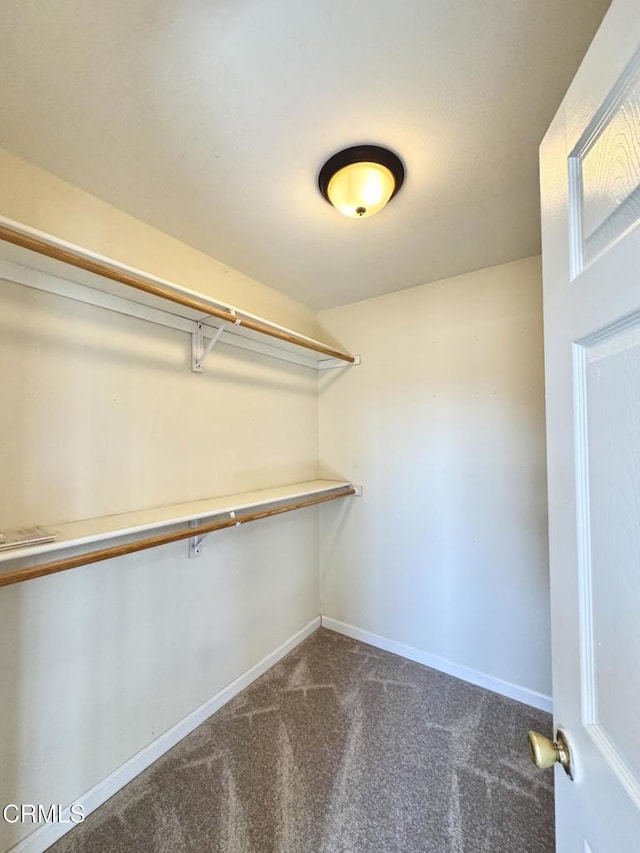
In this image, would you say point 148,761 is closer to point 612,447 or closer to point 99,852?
point 99,852

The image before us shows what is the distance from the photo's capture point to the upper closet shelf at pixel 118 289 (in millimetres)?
1024

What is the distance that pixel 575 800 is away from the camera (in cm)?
56

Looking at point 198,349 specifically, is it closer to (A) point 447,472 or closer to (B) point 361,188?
(B) point 361,188

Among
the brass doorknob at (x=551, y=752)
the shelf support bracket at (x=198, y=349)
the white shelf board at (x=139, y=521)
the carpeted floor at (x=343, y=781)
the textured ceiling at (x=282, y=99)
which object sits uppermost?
the textured ceiling at (x=282, y=99)

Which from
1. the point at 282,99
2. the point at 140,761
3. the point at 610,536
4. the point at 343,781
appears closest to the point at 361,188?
the point at 282,99

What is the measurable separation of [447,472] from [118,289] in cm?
193

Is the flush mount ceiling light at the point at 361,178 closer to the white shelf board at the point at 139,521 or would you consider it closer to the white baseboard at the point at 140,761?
the white shelf board at the point at 139,521

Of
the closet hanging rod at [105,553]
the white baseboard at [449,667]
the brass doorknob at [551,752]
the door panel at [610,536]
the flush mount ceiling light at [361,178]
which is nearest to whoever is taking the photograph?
the door panel at [610,536]

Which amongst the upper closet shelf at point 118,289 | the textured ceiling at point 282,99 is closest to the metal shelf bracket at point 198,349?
the upper closet shelf at point 118,289

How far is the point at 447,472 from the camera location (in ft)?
6.88

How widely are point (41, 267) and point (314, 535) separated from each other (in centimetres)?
213

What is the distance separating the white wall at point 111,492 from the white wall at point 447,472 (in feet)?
2.26

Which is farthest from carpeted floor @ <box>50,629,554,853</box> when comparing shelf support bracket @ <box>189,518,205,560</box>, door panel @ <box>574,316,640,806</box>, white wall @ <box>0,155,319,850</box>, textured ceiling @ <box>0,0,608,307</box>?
textured ceiling @ <box>0,0,608,307</box>

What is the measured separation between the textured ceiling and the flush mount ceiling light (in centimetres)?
4
